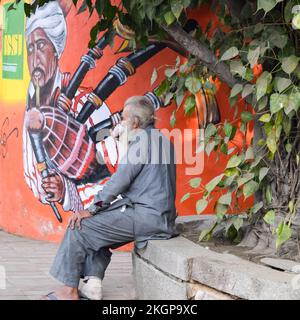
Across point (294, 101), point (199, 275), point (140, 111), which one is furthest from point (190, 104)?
point (199, 275)

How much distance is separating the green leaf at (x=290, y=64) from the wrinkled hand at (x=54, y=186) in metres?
3.73

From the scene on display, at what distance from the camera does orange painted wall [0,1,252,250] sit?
727cm

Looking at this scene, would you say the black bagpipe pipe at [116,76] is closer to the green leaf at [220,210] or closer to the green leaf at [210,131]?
the green leaf at [210,131]

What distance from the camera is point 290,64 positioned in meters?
4.67

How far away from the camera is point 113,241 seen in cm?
550

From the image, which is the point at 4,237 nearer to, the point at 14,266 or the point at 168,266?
the point at 14,266

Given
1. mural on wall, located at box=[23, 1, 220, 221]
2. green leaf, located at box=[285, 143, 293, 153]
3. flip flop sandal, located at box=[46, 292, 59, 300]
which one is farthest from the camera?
mural on wall, located at box=[23, 1, 220, 221]

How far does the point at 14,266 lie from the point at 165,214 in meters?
2.05

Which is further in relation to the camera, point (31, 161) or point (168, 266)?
point (31, 161)

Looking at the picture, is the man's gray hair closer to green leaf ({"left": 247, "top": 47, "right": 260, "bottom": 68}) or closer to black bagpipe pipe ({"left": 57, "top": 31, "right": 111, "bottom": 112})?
green leaf ({"left": 247, "top": 47, "right": 260, "bottom": 68})

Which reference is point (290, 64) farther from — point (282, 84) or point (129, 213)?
point (129, 213)

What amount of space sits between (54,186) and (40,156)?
0.35 metres

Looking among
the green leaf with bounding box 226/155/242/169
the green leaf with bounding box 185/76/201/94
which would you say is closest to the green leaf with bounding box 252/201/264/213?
the green leaf with bounding box 226/155/242/169
